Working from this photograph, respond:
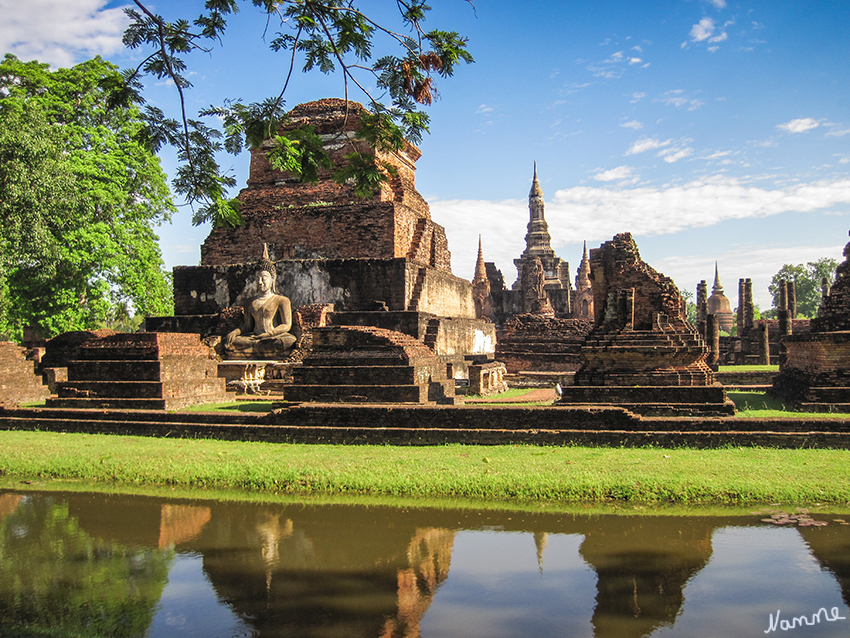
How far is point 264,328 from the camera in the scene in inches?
617

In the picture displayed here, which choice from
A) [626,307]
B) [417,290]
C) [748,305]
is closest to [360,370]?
[626,307]

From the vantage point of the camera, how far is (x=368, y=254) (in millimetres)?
17750

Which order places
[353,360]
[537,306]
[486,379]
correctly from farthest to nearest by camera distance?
[537,306]
[486,379]
[353,360]

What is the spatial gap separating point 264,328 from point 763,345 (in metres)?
19.6

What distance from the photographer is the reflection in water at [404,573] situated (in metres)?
3.76

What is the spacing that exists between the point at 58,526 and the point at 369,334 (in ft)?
18.2

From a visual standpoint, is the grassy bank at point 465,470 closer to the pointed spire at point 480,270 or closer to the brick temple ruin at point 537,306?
the brick temple ruin at point 537,306

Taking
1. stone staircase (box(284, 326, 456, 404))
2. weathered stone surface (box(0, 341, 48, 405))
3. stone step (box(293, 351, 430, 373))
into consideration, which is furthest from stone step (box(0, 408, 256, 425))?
weathered stone surface (box(0, 341, 48, 405))

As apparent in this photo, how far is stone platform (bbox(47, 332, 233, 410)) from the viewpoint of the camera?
11227mm

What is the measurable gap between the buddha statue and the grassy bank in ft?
21.5

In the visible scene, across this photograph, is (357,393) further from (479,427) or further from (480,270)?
(480,270)

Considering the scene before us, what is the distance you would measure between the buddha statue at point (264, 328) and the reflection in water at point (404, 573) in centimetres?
906

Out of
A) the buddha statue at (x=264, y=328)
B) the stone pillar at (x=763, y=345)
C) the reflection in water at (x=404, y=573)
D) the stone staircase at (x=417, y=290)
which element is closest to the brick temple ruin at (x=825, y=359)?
the reflection in water at (x=404, y=573)

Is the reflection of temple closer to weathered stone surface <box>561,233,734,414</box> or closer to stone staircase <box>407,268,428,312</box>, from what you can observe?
weathered stone surface <box>561,233,734,414</box>
